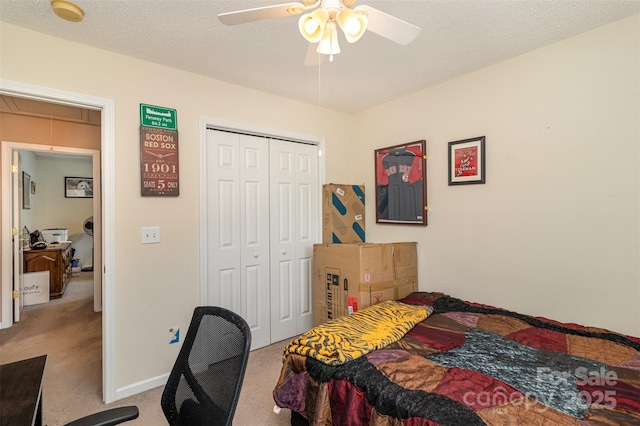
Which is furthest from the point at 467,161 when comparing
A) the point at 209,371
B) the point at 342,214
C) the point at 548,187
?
the point at 209,371

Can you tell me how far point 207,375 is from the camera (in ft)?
3.19

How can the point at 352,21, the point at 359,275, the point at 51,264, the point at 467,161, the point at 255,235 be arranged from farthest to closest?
1. the point at 51,264
2. the point at 255,235
3. the point at 467,161
4. the point at 359,275
5. the point at 352,21

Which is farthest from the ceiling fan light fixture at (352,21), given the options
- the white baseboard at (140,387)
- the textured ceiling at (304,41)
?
the white baseboard at (140,387)

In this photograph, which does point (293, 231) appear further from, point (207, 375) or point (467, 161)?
point (207, 375)

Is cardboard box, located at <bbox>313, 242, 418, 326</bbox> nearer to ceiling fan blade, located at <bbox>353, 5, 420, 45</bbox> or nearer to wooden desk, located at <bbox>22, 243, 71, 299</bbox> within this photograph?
ceiling fan blade, located at <bbox>353, 5, 420, 45</bbox>

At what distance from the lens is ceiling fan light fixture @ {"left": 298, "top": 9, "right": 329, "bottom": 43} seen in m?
1.18

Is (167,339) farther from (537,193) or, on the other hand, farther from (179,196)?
(537,193)

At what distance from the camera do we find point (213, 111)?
258cm

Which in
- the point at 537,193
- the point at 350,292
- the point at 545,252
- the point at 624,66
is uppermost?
the point at 624,66

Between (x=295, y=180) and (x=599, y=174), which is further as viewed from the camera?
(x=295, y=180)

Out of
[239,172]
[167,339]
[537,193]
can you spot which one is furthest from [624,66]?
[167,339]

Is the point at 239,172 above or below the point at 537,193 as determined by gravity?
above

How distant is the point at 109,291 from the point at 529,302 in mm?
3007

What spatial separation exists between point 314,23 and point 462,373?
167cm
